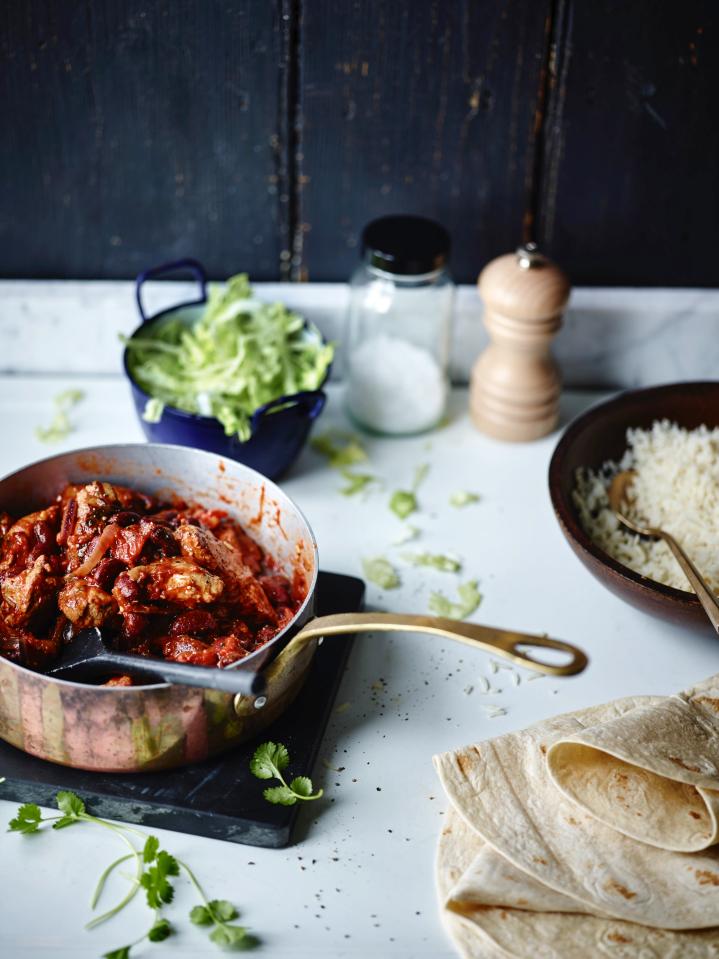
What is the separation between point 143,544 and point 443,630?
441 millimetres

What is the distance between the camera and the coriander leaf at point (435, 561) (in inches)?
68.4

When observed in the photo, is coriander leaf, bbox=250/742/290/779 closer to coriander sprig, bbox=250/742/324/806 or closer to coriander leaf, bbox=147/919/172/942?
coriander sprig, bbox=250/742/324/806

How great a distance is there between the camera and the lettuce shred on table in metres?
1.86

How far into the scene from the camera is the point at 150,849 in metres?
1.25

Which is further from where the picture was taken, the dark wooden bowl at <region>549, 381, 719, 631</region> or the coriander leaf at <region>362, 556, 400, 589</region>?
the coriander leaf at <region>362, 556, 400, 589</region>

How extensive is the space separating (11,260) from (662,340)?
1309 millimetres


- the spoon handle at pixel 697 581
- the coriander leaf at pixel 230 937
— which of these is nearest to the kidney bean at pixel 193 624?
the coriander leaf at pixel 230 937

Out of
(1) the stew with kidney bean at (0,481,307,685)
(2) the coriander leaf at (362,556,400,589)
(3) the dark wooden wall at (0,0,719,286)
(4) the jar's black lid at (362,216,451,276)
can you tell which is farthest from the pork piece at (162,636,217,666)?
(3) the dark wooden wall at (0,0,719,286)

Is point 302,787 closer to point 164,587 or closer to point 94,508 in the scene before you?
point 164,587

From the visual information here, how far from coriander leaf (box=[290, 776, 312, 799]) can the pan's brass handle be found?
18 cm

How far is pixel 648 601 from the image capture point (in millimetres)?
1480

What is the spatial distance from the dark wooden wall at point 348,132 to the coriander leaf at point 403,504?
1.71ft

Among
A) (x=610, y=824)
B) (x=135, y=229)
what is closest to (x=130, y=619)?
(x=610, y=824)

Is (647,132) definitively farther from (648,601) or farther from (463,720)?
(463,720)
